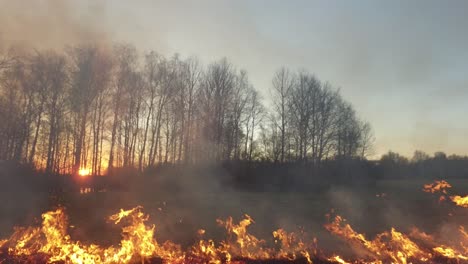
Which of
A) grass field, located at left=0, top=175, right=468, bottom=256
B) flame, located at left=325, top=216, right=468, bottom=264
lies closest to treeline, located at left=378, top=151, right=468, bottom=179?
grass field, located at left=0, top=175, right=468, bottom=256

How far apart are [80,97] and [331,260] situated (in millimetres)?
24423

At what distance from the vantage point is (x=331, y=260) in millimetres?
8773

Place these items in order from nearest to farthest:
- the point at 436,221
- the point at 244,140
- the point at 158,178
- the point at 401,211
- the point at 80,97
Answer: the point at 436,221, the point at 401,211, the point at 158,178, the point at 80,97, the point at 244,140

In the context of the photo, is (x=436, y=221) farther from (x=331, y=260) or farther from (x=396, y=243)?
(x=331, y=260)

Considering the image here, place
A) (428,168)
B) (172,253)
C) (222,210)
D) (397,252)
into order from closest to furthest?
1. (172,253)
2. (397,252)
3. (222,210)
4. (428,168)

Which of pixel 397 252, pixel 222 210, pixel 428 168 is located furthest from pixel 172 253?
pixel 428 168

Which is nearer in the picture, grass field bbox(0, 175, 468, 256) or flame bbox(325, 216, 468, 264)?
flame bbox(325, 216, 468, 264)

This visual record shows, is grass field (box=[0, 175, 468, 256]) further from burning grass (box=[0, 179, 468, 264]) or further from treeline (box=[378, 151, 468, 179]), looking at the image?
treeline (box=[378, 151, 468, 179])

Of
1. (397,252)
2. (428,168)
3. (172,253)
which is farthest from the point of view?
(428,168)

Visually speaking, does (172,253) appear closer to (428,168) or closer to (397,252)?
(397,252)

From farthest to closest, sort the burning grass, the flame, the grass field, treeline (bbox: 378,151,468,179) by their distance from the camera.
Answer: treeline (bbox: 378,151,468,179) → the grass field → the flame → the burning grass

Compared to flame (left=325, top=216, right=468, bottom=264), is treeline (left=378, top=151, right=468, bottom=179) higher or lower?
higher

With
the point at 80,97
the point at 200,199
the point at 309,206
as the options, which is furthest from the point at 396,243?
the point at 80,97

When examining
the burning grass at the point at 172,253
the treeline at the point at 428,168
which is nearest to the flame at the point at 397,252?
the burning grass at the point at 172,253
